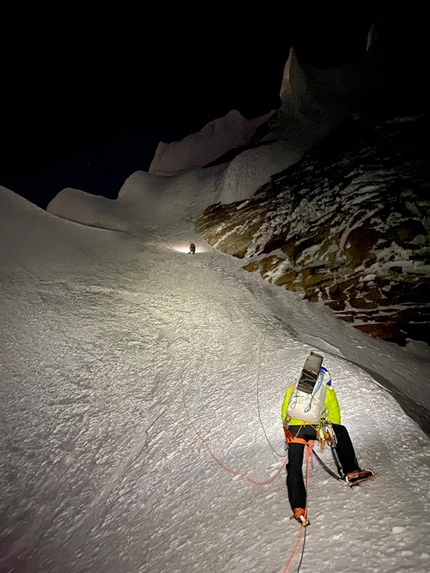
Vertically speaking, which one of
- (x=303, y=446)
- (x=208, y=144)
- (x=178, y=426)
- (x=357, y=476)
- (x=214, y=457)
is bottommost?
(x=214, y=457)

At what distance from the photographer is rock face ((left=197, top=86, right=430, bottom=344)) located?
41.9 feet

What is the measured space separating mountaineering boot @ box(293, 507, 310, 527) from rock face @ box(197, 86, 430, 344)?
10.5m

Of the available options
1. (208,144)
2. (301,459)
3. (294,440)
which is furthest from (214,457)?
(208,144)

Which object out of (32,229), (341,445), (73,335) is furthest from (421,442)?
(32,229)

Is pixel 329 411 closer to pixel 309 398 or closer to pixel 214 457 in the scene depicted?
pixel 309 398

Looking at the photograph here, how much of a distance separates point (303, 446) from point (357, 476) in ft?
2.39

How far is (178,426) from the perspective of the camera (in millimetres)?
7344

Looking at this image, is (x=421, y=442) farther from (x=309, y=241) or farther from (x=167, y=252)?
(x=167, y=252)

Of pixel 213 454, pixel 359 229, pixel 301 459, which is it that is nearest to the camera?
pixel 301 459

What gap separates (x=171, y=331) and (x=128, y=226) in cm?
1814

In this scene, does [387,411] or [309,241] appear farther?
[309,241]

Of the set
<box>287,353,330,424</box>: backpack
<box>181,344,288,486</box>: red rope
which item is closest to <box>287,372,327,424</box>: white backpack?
<box>287,353,330,424</box>: backpack

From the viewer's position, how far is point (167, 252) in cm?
1941

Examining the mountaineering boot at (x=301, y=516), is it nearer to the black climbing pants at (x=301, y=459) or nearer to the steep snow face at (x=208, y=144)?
the black climbing pants at (x=301, y=459)
